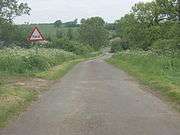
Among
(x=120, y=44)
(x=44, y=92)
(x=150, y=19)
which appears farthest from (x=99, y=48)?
(x=44, y=92)

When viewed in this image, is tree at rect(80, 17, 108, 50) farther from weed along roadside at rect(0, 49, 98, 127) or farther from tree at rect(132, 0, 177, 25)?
weed along roadside at rect(0, 49, 98, 127)

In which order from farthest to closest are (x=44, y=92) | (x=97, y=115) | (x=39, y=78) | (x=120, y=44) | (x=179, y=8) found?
(x=120, y=44) → (x=179, y=8) → (x=39, y=78) → (x=44, y=92) → (x=97, y=115)

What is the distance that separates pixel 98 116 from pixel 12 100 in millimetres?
3749

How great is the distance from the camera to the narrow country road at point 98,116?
34.0 feet

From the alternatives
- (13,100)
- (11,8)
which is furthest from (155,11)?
(13,100)

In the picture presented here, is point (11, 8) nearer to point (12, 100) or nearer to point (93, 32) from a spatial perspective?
point (12, 100)

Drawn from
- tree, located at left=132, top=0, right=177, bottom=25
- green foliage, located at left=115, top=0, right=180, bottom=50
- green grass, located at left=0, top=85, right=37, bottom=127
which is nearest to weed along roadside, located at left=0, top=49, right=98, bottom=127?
green grass, located at left=0, top=85, right=37, bottom=127

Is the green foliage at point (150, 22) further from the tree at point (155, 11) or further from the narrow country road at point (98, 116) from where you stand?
the narrow country road at point (98, 116)

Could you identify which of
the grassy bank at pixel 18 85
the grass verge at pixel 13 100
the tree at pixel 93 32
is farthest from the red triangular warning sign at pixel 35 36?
the tree at pixel 93 32

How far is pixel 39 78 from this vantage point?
25.1 metres

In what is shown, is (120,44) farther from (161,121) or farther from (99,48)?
(161,121)

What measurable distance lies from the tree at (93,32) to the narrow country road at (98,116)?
→ 130 m

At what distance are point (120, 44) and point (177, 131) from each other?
373 ft

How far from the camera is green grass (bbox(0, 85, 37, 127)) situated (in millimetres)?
12397
